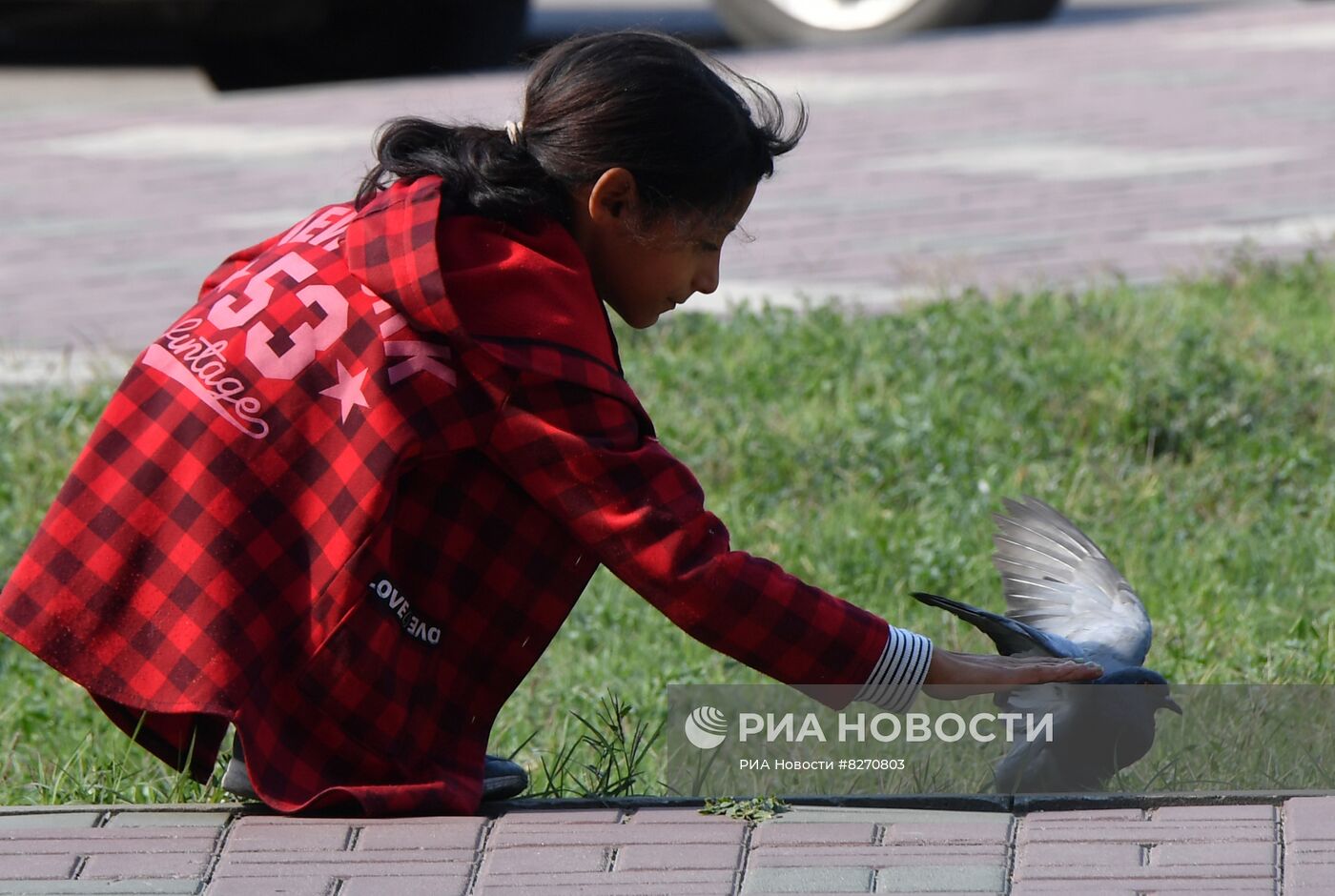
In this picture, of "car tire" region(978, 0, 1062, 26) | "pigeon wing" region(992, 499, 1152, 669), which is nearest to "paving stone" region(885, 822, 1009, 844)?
"pigeon wing" region(992, 499, 1152, 669)

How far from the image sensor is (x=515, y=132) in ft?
8.11

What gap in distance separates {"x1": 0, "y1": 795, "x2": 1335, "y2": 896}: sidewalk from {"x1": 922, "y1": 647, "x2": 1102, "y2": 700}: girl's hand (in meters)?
0.15

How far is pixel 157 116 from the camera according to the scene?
8328mm

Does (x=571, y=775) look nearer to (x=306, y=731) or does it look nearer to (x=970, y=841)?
(x=306, y=731)

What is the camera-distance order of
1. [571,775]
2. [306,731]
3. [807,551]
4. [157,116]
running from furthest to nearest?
[157,116] → [807,551] → [571,775] → [306,731]

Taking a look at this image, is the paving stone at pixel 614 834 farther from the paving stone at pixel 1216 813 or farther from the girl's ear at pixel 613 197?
the girl's ear at pixel 613 197

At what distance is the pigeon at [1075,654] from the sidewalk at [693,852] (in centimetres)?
10

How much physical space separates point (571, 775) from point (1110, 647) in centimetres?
78

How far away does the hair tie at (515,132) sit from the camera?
2463 millimetres

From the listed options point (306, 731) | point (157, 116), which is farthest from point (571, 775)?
point (157, 116)

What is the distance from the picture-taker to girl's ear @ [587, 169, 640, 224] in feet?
7.82

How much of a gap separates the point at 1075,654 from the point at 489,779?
0.79 m

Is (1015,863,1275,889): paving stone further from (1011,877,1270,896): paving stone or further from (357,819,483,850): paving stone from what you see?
(357,819,483,850): paving stone

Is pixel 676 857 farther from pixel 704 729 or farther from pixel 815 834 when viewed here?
pixel 704 729
